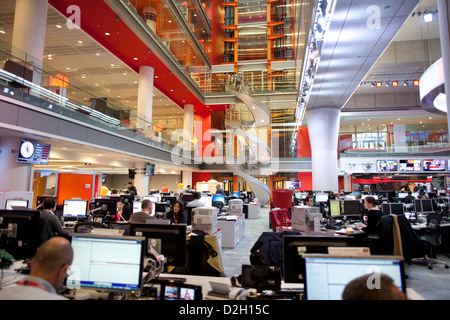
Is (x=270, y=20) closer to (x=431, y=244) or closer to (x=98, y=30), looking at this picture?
(x=98, y=30)

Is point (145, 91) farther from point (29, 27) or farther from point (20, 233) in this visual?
point (20, 233)

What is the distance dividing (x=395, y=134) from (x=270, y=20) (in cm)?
1673

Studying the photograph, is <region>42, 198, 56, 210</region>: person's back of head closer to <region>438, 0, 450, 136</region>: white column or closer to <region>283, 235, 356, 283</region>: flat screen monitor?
<region>283, 235, 356, 283</region>: flat screen monitor

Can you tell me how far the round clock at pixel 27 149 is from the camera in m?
7.70

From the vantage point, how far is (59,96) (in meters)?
7.80

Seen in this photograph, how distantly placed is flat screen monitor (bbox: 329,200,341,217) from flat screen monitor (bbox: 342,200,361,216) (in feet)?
0.51

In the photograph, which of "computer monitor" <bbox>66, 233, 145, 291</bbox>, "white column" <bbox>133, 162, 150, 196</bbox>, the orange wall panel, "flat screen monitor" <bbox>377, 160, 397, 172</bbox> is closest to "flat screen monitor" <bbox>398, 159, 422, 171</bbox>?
"flat screen monitor" <bbox>377, 160, 397, 172</bbox>

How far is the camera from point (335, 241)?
2344 millimetres

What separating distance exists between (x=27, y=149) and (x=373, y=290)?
9.39 m

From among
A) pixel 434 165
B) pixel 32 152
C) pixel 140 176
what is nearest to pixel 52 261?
pixel 32 152

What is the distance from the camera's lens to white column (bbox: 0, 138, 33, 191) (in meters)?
7.35

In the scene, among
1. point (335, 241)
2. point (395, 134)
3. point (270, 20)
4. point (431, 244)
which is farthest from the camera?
point (270, 20)

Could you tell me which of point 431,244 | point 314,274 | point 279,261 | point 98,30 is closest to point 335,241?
point 314,274

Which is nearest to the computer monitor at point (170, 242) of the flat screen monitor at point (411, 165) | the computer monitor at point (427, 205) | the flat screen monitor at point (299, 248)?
the flat screen monitor at point (299, 248)
